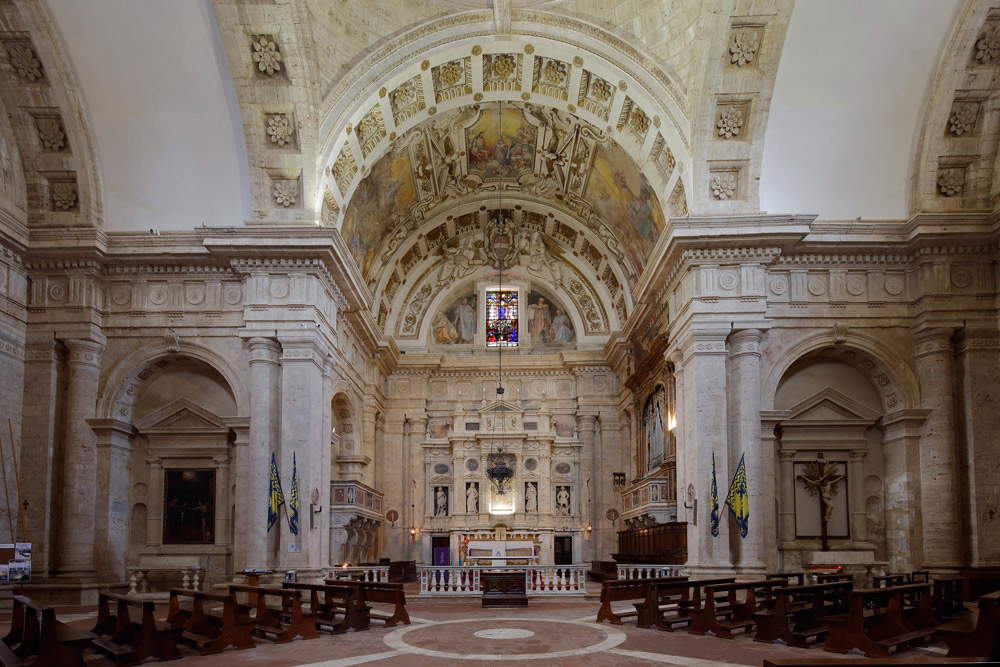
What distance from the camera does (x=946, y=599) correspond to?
1620 cm

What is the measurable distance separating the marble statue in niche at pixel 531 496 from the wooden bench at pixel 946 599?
60.7ft

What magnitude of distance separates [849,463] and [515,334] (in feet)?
53.7

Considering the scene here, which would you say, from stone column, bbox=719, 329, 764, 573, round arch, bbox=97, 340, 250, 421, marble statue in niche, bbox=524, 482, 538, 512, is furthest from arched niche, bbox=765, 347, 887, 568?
marble statue in niche, bbox=524, 482, 538, 512

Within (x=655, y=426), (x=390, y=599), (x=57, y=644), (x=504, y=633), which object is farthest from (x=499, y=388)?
(x=57, y=644)

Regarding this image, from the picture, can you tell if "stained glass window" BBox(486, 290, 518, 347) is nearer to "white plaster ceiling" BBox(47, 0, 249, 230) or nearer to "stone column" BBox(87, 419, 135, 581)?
"white plaster ceiling" BBox(47, 0, 249, 230)

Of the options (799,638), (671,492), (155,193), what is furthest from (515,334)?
(799,638)

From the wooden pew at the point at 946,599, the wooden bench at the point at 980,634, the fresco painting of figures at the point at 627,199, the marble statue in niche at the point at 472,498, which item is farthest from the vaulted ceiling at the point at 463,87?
the marble statue in niche at the point at 472,498

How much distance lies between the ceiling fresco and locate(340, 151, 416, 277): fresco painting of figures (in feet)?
0.14

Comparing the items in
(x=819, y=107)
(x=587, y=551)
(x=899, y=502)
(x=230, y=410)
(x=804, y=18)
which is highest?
(x=804, y=18)

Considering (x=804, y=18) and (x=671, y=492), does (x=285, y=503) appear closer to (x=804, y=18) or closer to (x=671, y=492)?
(x=671, y=492)

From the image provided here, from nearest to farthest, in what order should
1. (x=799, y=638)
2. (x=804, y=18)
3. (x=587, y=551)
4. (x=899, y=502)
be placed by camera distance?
(x=799, y=638) < (x=804, y=18) < (x=899, y=502) < (x=587, y=551)

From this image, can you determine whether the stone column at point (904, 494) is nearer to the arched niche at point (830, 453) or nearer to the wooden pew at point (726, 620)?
the arched niche at point (830, 453)

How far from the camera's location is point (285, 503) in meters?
20.5

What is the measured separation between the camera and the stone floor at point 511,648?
11.2 metres
